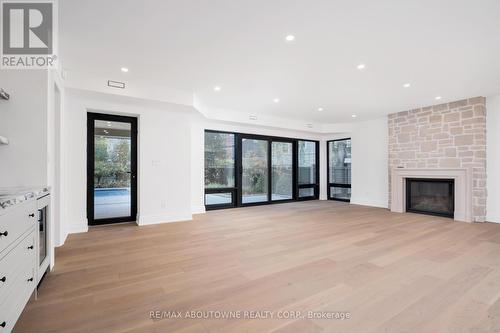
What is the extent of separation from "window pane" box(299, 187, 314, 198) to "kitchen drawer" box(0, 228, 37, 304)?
7.34 meters

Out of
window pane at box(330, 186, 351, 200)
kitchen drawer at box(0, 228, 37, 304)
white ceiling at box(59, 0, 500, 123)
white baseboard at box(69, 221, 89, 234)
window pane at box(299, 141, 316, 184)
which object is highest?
white ceiling at box(59, 0, 500, 123)

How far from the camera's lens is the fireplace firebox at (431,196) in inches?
220

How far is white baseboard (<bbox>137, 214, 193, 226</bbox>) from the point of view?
480 centimetres

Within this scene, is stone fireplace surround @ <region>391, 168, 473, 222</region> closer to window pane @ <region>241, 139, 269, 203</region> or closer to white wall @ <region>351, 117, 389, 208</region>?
white wall @ <region>351, 117, 389, 208</region>

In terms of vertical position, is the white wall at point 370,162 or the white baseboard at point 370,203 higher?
Answer: the white wall at point 370,162

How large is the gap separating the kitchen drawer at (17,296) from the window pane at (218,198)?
4536mm

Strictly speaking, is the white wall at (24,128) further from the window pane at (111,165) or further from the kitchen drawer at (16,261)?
the window pane at (111,165)

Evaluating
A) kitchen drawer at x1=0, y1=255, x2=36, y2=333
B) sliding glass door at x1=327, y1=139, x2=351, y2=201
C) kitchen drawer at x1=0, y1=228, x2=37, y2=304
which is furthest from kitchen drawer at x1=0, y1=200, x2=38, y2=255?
sliding glass door at x1=327, y1=139, x2=351, y2=201

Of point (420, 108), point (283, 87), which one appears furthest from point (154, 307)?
point (420, 108)

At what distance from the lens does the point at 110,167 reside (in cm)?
485

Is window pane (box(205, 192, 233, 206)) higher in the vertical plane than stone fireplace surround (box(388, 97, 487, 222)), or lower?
lower

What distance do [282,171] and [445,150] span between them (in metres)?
4.26

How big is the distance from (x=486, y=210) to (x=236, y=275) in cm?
577

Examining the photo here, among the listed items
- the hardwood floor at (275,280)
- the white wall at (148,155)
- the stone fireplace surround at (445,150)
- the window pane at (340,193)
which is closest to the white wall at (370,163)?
the window pane at (340,193)
